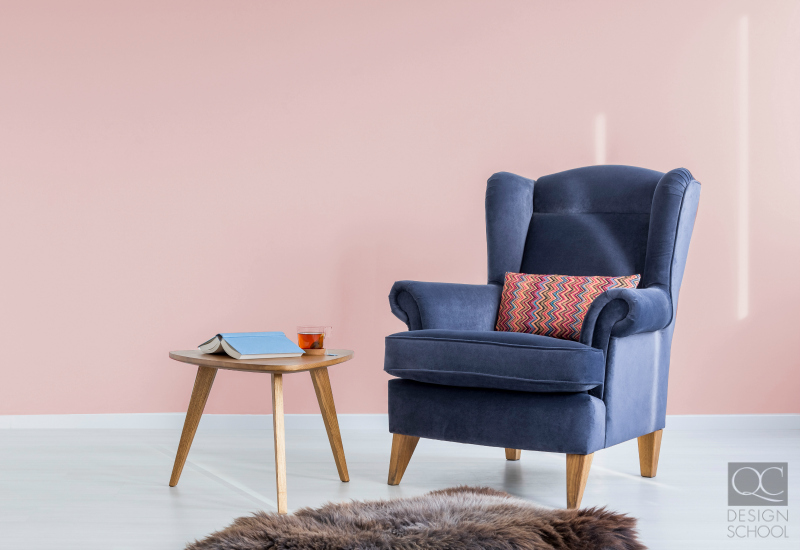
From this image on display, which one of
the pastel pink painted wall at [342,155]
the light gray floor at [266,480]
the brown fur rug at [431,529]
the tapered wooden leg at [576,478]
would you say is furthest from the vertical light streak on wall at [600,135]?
the brown fur rug at [431,529]

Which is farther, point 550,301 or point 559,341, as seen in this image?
point 550,301

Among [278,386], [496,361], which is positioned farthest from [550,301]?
[278,386]

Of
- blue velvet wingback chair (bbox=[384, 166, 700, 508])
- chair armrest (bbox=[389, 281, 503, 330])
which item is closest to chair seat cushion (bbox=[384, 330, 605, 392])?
blue velvet wingback chair (bbox=[384, 166, 700, 508])

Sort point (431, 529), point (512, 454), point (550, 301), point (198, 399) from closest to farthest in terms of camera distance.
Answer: point (431, 529)
point (198, 399)
point (550, 301)
point (512, 454)

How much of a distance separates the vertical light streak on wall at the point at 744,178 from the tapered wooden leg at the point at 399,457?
6.24 ft

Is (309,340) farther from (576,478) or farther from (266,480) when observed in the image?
(576,478)

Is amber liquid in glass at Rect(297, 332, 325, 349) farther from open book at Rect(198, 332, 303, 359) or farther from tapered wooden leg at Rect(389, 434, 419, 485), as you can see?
tapered wooden leg at Rect(389, 434, 419, 485)

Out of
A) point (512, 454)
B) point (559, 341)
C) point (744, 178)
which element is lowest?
point (512, 454)

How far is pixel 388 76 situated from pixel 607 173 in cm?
118

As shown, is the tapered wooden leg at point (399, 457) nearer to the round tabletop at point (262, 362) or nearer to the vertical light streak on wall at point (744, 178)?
the round tabletop at point (262, 362)

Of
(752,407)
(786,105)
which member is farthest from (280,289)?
(786,105)

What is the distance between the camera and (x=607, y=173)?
9.00 ft

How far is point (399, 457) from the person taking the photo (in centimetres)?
228

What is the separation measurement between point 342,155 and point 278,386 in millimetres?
1629
